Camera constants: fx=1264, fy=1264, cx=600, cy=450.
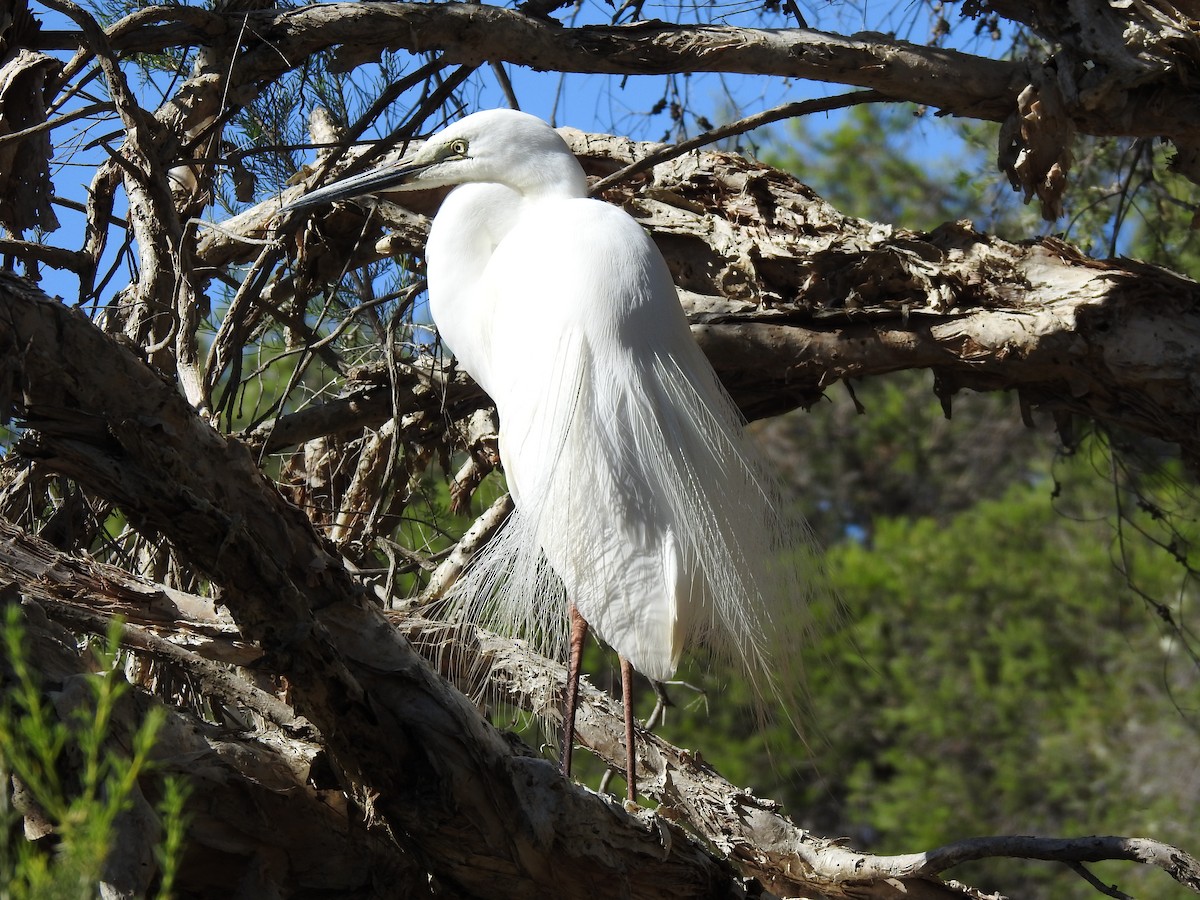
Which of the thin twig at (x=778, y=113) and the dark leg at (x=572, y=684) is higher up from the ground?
the thin twig at (x=778, y=113)

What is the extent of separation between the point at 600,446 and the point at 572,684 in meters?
0.47

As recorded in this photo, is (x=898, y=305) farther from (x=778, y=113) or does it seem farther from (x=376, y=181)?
(x=376, y=181)

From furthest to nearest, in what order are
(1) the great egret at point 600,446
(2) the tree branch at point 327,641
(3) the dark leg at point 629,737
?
(1) the great egret at point 600,446 < (3) the dark leg at point 629,737 < (2) the tree branch at point 327,641

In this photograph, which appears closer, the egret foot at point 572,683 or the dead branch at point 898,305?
the egret foot at point 572,683

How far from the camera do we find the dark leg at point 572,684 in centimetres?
239

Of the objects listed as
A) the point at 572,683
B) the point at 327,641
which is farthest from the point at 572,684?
the point at 327,641

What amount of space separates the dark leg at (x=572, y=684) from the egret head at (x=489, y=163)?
97 centimetres

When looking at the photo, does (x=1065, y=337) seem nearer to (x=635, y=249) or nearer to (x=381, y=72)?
(x=635, y=249)

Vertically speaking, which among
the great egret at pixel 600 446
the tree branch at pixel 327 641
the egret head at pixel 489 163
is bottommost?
the tree branch at pixel 327 641

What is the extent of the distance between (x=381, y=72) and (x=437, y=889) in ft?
6.76

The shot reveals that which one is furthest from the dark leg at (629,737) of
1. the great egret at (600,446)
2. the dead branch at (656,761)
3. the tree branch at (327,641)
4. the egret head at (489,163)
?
the egret head at (489,163)

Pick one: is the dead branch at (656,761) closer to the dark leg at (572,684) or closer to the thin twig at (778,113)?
the dark leg at (572,684)

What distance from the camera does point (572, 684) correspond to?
246 cm

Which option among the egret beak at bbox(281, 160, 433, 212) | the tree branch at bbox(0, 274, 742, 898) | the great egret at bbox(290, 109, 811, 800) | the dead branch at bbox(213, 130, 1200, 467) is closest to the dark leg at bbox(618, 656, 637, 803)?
the great egret at bbox(290, 109, 811, 800)
